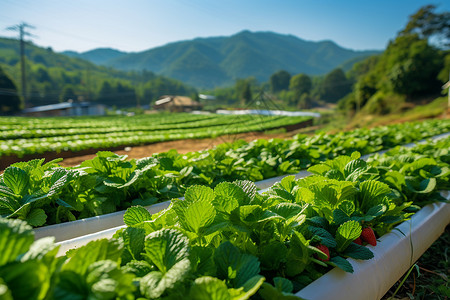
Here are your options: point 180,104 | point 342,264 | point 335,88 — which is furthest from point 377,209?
point 335,88

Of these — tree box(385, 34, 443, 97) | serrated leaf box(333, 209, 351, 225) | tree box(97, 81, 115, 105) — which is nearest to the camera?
serrated leaf box(333, 209, 351, 225)

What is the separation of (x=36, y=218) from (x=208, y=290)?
1267 mm

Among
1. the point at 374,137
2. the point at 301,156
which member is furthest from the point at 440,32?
the point at 301,156

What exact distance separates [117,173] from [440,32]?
170 feet

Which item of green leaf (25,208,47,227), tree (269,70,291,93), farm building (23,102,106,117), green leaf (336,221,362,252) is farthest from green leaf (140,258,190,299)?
tree (269,70,291,93)

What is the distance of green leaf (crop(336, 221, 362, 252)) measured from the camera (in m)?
1.20

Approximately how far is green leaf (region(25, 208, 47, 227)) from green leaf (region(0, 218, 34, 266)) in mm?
982

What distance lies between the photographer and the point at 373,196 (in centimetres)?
159

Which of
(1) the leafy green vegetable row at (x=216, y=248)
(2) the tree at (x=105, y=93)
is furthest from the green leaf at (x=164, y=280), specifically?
(2) the tree at (x=105, y=93)

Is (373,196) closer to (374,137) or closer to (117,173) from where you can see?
(117,173)

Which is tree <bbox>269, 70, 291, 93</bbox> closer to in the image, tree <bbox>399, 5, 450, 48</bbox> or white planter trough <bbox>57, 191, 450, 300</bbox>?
tree <bbox>399, 5, 450, 48</bbox>

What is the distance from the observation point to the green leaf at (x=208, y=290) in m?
0.73

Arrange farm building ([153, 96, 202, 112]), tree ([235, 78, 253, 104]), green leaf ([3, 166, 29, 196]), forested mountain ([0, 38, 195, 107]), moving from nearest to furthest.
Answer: green leaf ([3, 166, 29, 196]) → tree ([235, 78, 253, 104]) → farm building ([153, 96, 202, 112]) → forested mountain ([0, 38, 195, 107])

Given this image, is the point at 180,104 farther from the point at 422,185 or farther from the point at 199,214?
the point at 199,214
